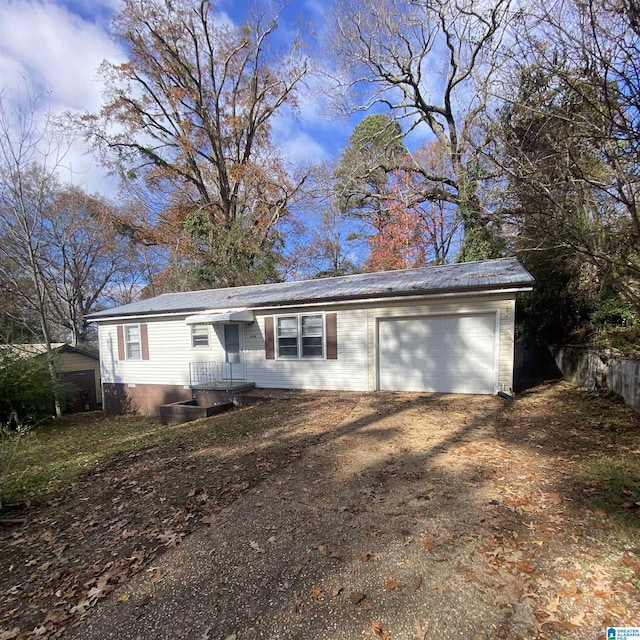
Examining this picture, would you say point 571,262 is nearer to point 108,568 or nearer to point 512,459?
point 512,459

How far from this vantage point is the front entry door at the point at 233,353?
11453 millimetres

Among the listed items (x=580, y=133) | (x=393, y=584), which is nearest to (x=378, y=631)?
(x=393, y=584)

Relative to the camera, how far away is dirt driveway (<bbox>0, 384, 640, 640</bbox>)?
214 centimetres

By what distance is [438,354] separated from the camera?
8984mm

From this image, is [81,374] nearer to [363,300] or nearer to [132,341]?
[132,341]

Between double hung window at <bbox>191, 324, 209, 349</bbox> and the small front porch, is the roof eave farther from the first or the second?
the small front porch

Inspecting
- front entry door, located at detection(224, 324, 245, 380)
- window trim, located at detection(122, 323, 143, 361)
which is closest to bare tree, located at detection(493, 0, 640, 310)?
front entry door, located at detection(224, 324, 245, 380)

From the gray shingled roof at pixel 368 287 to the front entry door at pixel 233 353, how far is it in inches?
32.6

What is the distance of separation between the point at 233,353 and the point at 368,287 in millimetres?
5004

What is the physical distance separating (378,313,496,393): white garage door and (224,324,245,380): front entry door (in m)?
4.62

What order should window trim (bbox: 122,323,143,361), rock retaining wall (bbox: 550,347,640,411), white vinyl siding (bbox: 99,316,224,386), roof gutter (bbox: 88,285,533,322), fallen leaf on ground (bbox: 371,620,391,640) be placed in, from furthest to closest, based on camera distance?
1. window trim (bbox: 122,323,143,361)
2. white vinyl siding (bbox: 99,316,224,386)
3. roof gutter (bbox: 88,285,533,322)
4. rock retaining wall (bbox: 550,347,640,411)
5. fallen leaf on ground (bbox: 371,620,391,640)

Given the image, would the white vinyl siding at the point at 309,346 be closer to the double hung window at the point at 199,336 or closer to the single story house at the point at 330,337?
the single story house at the point at 330,337


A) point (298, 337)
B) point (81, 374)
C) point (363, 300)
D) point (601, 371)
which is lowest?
point (81, 374)

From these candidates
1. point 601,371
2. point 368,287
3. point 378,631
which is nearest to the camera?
point 378,631
